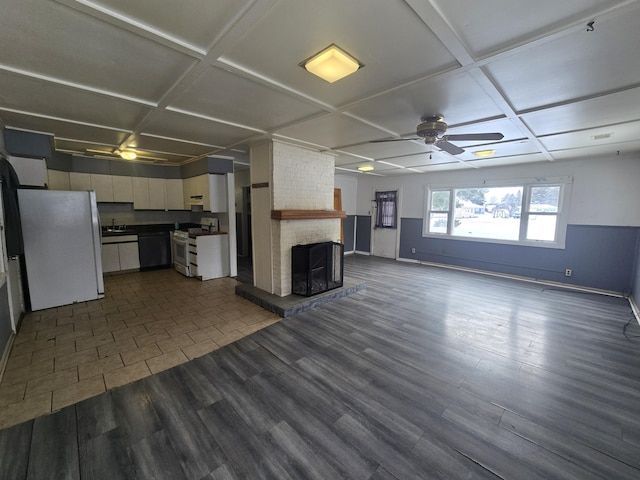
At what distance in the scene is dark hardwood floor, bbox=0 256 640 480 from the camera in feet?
4.99

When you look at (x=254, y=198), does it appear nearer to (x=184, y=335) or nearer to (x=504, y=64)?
(x=184, y=335)

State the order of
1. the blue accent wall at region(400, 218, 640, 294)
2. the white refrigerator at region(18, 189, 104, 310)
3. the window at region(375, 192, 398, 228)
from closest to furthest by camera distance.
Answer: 1. the white refrigerator at region(18, 189, 104, 310)
2. the blue accent wall at region(400, 218, 640, 294)
3. the window at region(375, 192, 398, 228)

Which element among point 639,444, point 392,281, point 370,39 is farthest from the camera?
point 392,281

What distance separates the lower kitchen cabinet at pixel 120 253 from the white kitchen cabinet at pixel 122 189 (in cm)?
83

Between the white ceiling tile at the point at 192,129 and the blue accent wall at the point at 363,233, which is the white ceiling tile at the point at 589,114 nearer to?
the white ceiling tile at the point at 192,129

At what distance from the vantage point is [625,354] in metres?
2.73

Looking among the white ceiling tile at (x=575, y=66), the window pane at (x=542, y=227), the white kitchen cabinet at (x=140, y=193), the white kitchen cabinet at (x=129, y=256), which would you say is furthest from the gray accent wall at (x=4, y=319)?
the window pane at (x=542, y=227)

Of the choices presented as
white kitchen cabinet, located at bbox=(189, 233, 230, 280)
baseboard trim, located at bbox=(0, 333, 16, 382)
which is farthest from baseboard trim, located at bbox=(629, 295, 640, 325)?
baseboard trim, located at bbox=(0, 333, 16, 382)

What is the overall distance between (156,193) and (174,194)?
0.36 m

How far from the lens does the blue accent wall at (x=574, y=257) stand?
4.52 metres

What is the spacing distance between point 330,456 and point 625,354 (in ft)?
11.1

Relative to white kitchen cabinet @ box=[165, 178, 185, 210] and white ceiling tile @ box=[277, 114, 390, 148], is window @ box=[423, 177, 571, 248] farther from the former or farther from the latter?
white kitchen cabinet @ box=[165, 178, 185, 210]

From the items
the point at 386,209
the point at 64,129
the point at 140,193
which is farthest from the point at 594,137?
the point at 140,193

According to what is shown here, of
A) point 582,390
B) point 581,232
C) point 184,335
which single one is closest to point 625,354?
point 582,390
